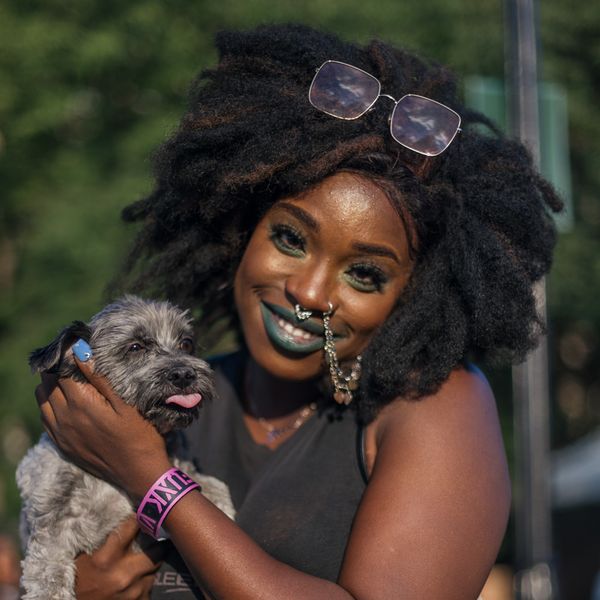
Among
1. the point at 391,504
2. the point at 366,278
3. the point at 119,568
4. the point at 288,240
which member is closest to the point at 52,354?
the point at 119,568

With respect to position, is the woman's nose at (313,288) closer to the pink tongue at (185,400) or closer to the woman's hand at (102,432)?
the pink tongue at (185,400)

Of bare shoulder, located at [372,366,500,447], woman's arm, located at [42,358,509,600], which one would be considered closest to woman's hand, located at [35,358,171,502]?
woman's arm, located at [42,358,509,600]

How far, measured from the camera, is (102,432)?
3418 millimetres

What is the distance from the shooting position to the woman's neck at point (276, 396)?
4207mm

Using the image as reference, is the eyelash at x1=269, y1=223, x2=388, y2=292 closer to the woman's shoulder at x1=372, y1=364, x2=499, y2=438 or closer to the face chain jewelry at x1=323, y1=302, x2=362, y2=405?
the face chain jewelry at x1=323, y1=302, x2=362, y2=405

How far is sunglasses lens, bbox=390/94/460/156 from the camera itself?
3.70m

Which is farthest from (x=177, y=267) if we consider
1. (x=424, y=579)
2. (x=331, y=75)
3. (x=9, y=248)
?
(x=9, y=248)

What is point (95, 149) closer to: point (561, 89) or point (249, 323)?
point (561, 89)

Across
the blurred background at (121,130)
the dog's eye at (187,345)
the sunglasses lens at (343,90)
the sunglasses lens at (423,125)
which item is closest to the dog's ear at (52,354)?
the dog's eye at (187,345)

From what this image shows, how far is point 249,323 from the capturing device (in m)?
3.90

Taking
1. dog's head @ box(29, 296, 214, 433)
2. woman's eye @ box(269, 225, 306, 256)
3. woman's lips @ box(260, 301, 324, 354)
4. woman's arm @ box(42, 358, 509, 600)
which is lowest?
dog's head @ box(29, 296, 214, 433)

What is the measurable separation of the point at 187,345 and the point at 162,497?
115 cm

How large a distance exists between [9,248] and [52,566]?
1104cm

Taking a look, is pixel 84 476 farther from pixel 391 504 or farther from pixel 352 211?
pixel 352 211
